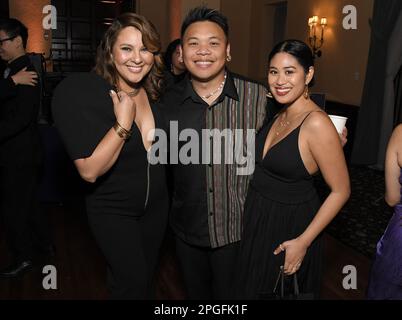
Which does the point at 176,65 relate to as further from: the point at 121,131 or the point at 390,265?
the point at 390,265

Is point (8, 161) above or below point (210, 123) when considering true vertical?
below

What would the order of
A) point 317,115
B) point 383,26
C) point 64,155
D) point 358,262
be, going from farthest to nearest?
point 383,26, point 64,155, point 358,262, point 317,115

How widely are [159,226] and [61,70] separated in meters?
10.8

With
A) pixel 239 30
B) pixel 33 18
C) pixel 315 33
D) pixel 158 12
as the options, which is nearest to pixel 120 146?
pixel 315 33

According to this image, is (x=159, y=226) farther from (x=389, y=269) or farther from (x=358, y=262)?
(x=358, y=262)

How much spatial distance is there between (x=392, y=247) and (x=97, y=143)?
4.12 feet

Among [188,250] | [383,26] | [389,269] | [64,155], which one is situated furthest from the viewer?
[383,26]

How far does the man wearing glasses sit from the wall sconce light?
583 centimetres

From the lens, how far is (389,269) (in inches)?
70.8

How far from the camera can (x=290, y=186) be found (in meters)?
1.77

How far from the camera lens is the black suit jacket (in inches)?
113

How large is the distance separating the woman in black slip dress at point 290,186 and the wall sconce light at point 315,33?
246 inches

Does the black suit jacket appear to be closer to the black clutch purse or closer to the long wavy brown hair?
the long wavy brown hair

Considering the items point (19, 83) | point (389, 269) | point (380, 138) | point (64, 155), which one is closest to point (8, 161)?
point (19, 83)
